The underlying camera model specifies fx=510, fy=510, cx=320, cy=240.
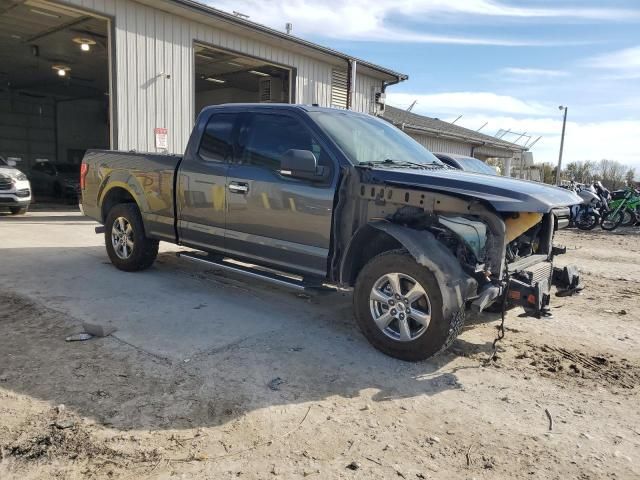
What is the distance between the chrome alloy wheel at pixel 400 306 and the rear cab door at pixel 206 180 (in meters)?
2.08

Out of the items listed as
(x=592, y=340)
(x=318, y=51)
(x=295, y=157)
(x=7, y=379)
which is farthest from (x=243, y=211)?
(x=318, y=51)

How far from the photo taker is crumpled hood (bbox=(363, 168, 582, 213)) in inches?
147

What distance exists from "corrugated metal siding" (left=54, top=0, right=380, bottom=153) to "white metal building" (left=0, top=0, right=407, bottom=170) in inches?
1.0

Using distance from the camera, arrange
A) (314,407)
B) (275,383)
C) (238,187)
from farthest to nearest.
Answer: (238,187) < (275,383) < (314,407)

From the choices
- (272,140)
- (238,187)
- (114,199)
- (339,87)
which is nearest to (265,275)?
(238,187)

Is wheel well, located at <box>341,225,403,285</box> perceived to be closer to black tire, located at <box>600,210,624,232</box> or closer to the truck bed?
the truck bed

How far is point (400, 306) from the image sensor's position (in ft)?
13.3

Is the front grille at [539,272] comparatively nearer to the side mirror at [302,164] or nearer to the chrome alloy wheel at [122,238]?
the side mirror at [302,164]

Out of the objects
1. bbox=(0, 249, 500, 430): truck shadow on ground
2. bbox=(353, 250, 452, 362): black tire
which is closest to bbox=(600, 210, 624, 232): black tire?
bbox=(0, 249, 500, 430): truck shadow on ground

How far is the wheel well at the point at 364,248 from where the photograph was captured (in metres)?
4.36

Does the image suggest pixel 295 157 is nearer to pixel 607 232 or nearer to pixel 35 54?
pixel 607 232

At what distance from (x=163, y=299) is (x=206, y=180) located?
1.37 meters

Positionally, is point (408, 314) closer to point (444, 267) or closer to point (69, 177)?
point (444, 267)

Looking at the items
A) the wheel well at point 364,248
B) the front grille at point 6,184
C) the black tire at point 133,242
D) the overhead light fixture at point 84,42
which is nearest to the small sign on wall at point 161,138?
the front grille at point 6,184
